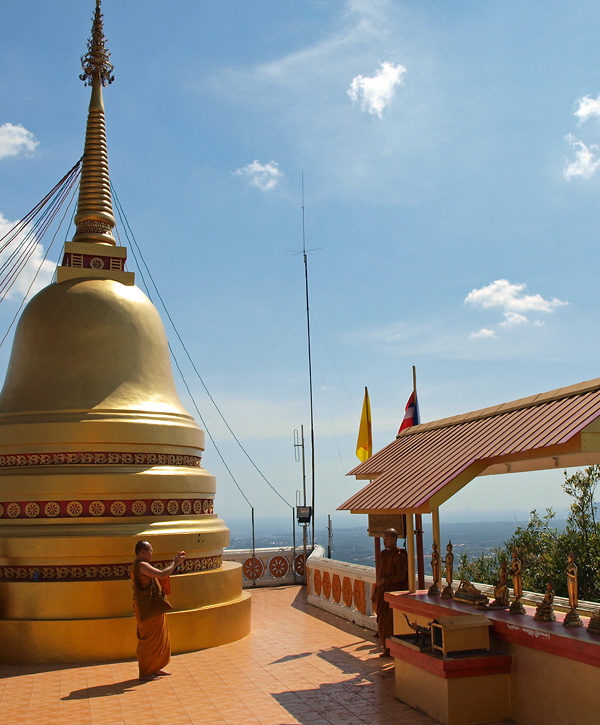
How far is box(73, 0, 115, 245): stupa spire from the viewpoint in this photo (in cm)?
1798

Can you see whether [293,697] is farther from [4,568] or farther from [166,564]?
[4,568]

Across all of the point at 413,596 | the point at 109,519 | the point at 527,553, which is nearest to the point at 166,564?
the point at 109,519

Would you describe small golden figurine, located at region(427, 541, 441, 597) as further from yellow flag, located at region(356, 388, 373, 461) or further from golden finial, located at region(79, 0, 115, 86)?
golden finial, located at region(79, 0, 115, 86)

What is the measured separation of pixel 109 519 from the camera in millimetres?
13641

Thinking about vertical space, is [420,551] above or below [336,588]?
above

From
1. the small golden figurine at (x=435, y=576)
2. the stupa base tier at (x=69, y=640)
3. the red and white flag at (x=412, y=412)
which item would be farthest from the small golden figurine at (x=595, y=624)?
the red and white flag at (x=412, y=412)

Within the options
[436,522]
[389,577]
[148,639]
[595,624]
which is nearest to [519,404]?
[436,522]

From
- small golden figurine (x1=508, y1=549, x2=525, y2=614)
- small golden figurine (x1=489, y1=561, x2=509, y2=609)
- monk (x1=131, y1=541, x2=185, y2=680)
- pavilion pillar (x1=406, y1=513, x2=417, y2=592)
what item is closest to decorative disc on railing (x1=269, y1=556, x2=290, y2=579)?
monk (x1=131, y1=541, x2=185, y2=680)

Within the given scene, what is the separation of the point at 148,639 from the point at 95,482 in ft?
11.6

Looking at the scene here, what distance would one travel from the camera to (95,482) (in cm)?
1369

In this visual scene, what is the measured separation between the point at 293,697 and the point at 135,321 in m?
9.20

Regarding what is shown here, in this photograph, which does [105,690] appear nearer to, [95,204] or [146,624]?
[146,624]

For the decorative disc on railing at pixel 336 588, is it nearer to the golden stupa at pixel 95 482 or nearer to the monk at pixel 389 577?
the golden stupa at pixel 95 482

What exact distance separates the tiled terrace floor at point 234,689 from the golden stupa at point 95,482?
2.05 ft
